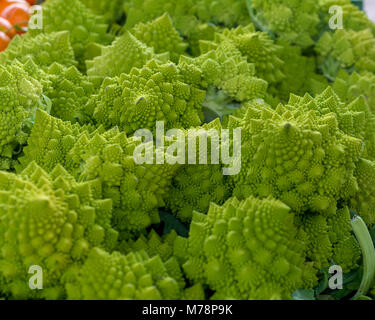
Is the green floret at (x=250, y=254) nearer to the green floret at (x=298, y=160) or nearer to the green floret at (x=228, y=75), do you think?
the green floret at (x=298, y=160)

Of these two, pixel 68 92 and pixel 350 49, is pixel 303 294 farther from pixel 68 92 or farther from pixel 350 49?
pixel 350 49

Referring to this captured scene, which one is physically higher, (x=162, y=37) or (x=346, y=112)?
(x=162, y=37)

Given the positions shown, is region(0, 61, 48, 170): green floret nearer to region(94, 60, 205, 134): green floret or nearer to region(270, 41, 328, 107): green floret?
region(94, 60, 205, 134): green floret

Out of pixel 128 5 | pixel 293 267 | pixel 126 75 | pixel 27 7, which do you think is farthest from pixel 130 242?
pixel 27 7

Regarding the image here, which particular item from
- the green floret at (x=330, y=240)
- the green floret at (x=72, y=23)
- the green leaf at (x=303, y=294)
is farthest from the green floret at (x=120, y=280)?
the green floret at (x=72, y=23)

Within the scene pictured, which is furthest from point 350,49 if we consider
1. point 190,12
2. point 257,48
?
point 190,12

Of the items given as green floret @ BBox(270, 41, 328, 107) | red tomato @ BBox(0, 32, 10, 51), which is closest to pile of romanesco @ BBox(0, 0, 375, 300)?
green floret @ BBox(270, 41, 328, 107)
